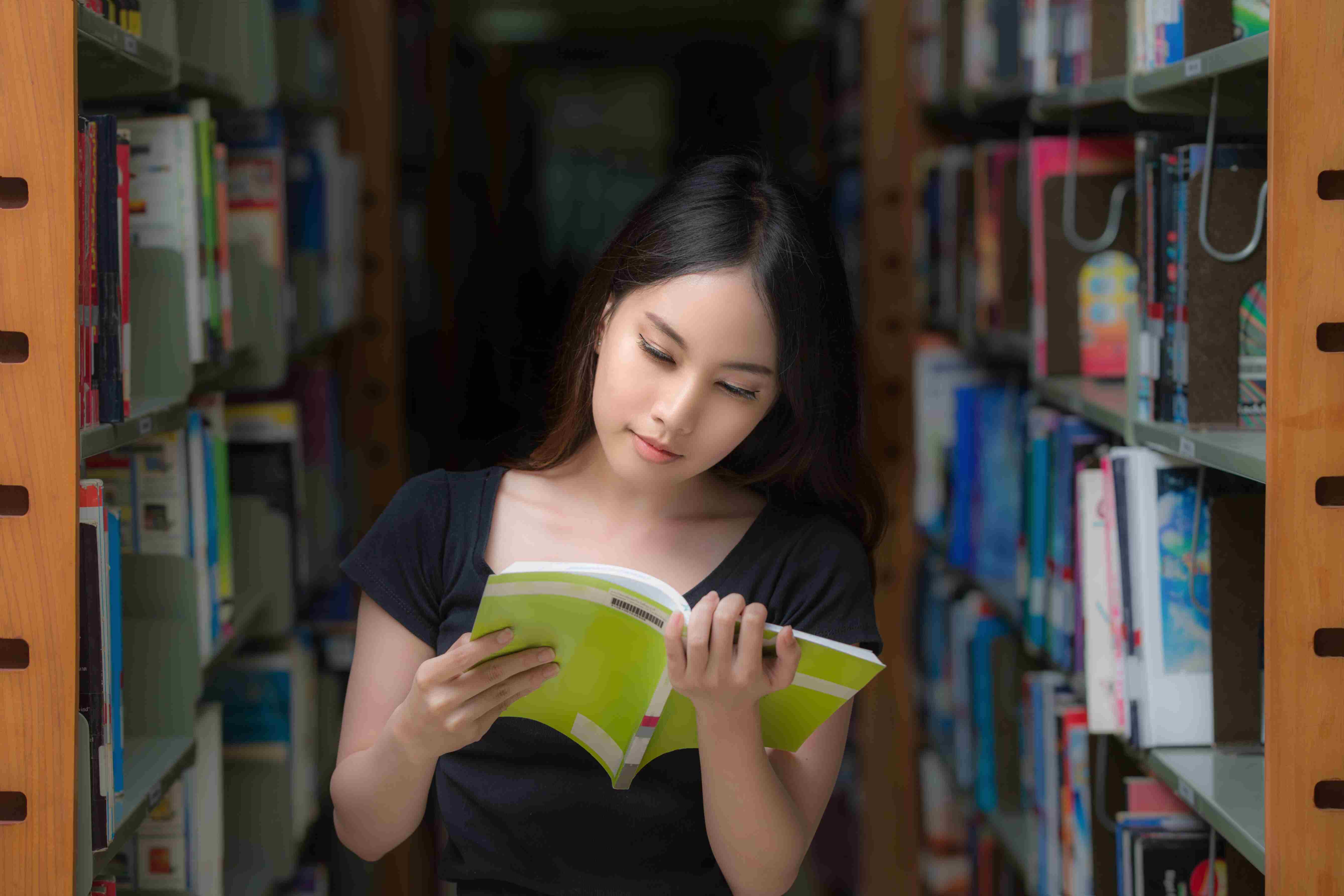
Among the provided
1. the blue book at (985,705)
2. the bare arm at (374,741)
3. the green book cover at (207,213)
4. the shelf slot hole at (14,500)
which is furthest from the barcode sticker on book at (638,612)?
the blue book at (985,705)

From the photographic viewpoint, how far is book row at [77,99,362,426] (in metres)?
1.30

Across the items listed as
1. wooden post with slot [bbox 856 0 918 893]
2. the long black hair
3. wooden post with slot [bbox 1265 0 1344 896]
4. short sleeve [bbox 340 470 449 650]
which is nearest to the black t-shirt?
short sleeve [bbox 340 470 449 650]

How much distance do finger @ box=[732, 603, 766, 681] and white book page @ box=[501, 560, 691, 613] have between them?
2.1 inches

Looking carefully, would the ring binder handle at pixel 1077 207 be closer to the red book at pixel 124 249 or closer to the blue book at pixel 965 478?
the blue book at pixel 965 478

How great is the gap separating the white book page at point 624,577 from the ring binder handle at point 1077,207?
3.94 ft

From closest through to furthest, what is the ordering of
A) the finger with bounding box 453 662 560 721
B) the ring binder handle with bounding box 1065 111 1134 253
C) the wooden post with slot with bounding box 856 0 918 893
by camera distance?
the finger with bounding box 453 662 560 721 < the ring binder handle with bounding box 1065 111 1134 253 < the wooden post with slot with bounding box 856 0 918 893

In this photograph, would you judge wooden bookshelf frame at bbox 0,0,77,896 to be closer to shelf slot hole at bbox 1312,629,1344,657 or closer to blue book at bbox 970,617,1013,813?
shelf slot hole at bbox 1312,629,1344,657

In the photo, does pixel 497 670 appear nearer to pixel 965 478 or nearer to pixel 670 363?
pixel 670 363

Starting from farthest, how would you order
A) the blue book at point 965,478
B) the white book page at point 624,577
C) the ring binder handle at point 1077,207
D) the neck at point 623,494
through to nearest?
the blue book at point 965,478, the ring binder handle at point 1077,207, the neck at point 623,494, the white book page at point 624,577

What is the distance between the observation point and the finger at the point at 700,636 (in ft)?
3.55

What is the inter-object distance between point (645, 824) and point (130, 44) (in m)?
1.05

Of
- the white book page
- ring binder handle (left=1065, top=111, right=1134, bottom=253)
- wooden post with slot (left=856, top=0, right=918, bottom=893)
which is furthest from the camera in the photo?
wooden post with slot (left=856, top=0, right=918, bottom=893)

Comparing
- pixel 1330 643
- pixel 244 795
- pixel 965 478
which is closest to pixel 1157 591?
pixel 1330 643

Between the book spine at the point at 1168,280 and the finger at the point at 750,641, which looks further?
the book spine at the point at 1168,280
